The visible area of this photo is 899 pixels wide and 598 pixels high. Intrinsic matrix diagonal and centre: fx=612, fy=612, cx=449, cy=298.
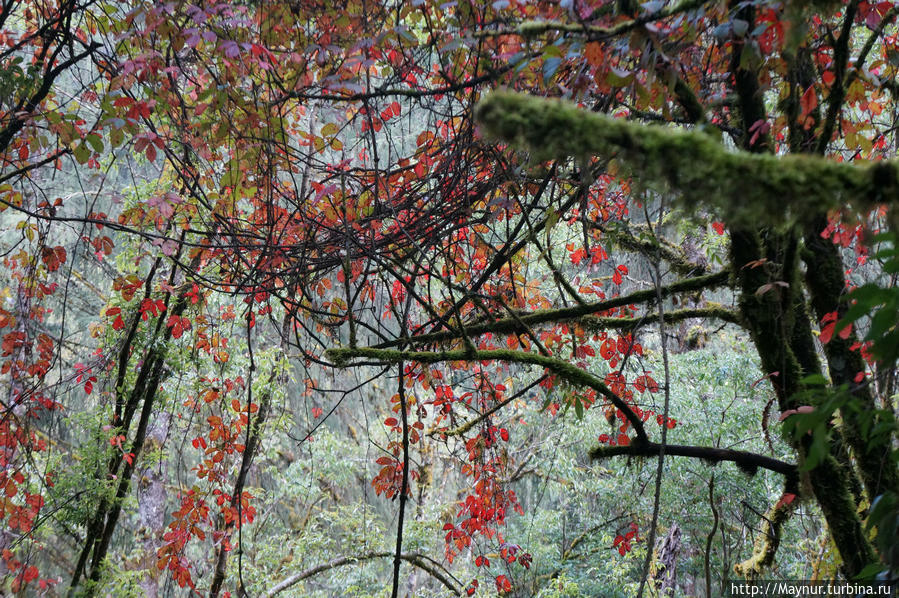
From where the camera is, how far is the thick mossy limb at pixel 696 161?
69 centimetres

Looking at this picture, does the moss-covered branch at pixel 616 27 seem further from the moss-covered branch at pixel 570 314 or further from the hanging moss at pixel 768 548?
the hanging moss at pixel 768 548

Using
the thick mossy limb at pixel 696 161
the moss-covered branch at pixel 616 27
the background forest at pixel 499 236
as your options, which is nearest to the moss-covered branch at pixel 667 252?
the background forest at pixel 499 236

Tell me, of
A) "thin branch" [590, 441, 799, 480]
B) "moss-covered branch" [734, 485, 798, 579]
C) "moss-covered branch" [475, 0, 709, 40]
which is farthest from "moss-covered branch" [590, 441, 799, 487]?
"moss-covered branch" [475, 0, 709, 40]

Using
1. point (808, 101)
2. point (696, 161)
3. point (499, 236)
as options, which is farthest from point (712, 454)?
point (499, 236)

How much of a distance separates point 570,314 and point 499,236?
0.91m

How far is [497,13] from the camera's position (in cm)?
213

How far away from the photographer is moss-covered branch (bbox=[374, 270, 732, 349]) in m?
2.11

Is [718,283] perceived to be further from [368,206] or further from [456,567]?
[456,567]

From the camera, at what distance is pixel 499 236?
316cm

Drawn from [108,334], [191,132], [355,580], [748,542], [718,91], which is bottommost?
[355,580]

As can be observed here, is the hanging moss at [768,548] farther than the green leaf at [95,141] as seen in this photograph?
Yes

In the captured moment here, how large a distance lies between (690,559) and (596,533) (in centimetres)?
89

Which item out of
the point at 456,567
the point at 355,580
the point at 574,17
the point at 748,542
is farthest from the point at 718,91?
the point at 456,567

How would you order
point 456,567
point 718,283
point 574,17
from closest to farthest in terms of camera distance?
→ point 574,17, point 718,283, point 456,567
